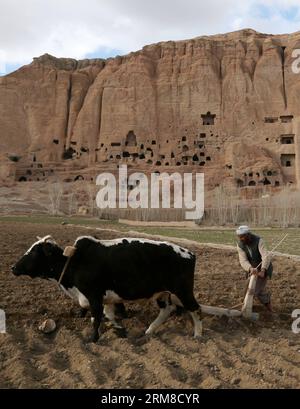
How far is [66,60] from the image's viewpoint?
10000 centimetres

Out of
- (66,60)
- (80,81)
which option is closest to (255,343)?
(80,81)

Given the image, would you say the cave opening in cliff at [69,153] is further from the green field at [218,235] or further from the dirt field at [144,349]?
the dirt field at [144,349]

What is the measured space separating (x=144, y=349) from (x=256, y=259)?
9.61ft

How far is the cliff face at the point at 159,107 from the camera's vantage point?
77.8 metres

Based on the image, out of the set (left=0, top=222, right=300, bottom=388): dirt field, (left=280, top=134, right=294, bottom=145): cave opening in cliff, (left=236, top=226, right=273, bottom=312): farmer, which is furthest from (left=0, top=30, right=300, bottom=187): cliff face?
(left=0, top=222, right=300, bottom=388): dirt field

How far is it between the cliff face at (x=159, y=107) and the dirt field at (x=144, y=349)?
65094 millimetres

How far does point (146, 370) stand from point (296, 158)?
222 feet

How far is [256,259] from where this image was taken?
830 cm

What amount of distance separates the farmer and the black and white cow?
141 centimetres

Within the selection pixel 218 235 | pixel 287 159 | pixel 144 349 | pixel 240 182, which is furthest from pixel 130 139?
pixel 144 349

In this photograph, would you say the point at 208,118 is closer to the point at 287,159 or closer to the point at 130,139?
the point at 130,139

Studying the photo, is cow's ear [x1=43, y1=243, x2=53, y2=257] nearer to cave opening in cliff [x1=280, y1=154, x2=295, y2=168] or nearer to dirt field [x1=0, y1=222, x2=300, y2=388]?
dirt field [x1=0, y1=222, x2=300, y2=388]
